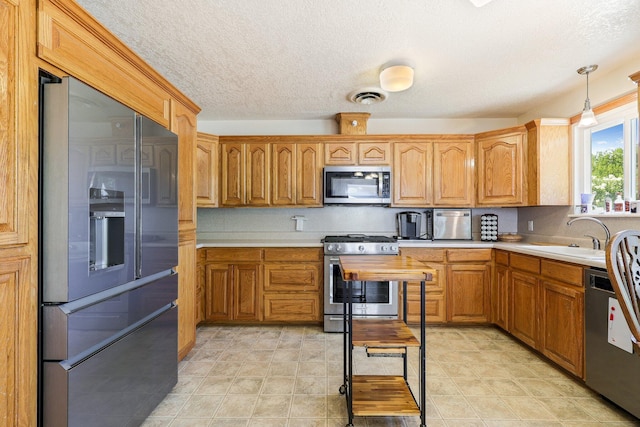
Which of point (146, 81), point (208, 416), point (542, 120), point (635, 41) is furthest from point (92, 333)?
point (542, 120)

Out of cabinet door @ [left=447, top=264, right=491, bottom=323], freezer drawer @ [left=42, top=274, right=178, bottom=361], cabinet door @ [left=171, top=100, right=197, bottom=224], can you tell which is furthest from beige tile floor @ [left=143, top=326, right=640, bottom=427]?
cabinet door @ [left=171, top=100, right=197, bottom=224]

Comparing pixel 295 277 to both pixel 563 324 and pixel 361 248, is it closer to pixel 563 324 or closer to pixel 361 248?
pixel 361 248

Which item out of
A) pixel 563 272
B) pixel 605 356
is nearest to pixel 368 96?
pixel 563 272

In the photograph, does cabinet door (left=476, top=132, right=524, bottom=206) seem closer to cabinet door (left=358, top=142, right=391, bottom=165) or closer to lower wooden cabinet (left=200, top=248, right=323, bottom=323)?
cabinet door (left=358, top=142, right=391, bottom=165)

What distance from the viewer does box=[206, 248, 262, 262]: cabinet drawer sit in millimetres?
3295

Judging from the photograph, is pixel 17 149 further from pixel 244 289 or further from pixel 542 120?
pixel 542 120

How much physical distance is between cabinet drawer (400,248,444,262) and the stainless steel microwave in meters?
0.59

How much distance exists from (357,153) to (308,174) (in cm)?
62

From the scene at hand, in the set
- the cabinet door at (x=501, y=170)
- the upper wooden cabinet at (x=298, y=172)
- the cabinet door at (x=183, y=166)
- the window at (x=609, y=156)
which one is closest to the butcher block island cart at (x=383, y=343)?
the cabinet door at (x=183, y=166)

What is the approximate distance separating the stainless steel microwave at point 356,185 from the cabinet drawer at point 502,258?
1235 millimetres

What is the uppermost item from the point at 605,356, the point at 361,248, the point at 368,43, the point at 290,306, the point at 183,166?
the point at 368,43

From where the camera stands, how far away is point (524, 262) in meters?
2.74

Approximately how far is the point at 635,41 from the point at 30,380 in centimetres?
385

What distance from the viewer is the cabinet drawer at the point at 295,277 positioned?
3279 millimetres
